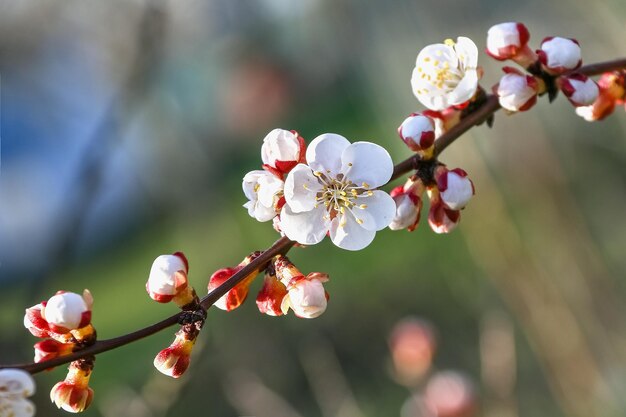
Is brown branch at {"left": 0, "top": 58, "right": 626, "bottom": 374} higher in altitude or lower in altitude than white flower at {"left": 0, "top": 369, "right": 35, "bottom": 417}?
higher

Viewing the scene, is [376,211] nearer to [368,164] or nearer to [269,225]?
[368,164]

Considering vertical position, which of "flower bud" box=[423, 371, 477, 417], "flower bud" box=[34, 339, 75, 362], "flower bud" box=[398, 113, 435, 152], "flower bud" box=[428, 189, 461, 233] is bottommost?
"flower bud" box=[423, 371, 477, 417]

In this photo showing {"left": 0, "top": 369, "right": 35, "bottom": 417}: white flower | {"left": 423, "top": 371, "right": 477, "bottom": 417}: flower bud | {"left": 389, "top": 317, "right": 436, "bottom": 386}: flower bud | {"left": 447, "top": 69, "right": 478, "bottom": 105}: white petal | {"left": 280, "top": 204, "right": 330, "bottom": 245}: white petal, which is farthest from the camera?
{"left": 389, "top": 317, "right": 436, "bottom": 386}: flower bud

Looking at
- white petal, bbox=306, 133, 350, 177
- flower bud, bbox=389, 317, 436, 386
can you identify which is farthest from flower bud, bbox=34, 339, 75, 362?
flower bud, bbox=389, 317, 436, 386

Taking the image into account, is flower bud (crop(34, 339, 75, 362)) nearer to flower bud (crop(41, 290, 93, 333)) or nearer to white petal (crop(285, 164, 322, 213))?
flower bud (crop(41, 290, 93, 333))

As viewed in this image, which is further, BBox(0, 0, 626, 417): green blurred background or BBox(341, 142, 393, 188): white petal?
BBox(0, 0, 626, 417): green blurred background

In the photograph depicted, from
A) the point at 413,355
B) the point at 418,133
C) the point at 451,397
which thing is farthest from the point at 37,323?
the point at 413,355

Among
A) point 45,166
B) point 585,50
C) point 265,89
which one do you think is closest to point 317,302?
point 585,50
